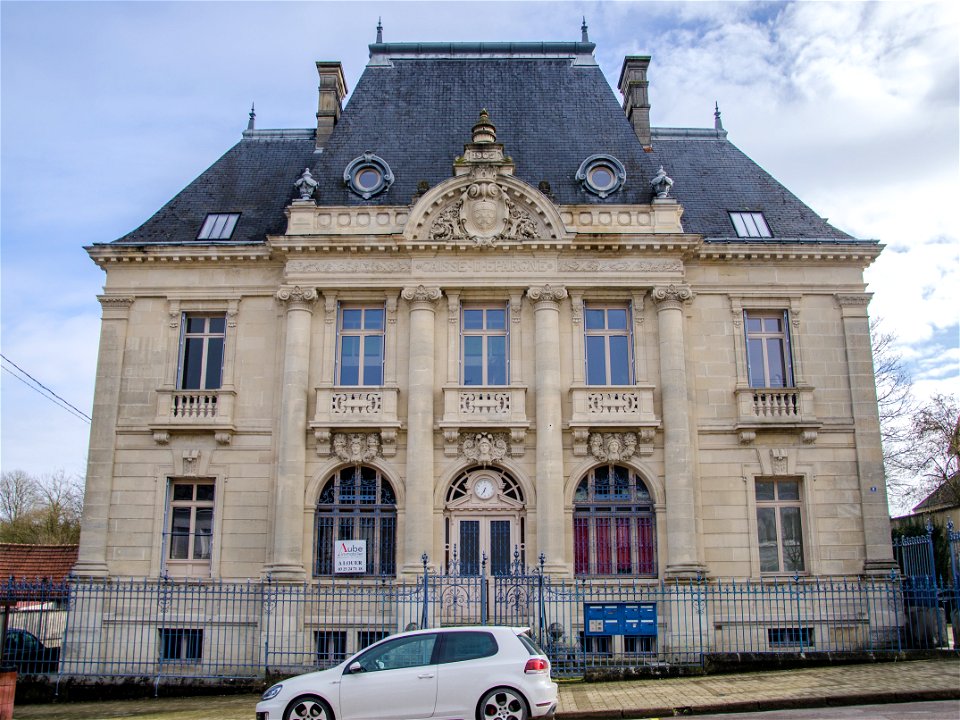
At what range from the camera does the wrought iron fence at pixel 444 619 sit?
19.3 metres

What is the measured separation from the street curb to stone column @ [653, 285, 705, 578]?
6.72m

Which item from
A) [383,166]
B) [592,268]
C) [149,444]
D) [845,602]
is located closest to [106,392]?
[149,444]

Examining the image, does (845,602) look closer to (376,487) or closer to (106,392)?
(376,487)

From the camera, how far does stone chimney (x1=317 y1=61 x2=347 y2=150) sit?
26.7m

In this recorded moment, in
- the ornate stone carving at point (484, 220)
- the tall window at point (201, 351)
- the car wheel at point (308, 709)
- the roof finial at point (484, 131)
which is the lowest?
the car wheel at point (308, 709)

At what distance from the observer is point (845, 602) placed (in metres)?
20.6

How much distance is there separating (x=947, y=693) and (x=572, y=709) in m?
5.92

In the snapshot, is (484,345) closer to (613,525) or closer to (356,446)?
(356,446)

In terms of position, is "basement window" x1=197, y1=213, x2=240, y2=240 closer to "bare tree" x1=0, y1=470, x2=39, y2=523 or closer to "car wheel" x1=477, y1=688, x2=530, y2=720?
"car wheel" x1=477, y1=688, x2=530, y2=720

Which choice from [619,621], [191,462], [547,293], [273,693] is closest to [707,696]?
[619,621]

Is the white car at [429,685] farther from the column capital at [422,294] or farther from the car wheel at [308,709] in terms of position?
the column capital at [422,294]

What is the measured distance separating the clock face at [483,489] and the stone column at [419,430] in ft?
3.88

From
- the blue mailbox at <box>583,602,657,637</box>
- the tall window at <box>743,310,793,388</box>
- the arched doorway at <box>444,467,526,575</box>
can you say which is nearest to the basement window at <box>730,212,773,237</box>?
the tall window at <box>743,310,793,388</box>

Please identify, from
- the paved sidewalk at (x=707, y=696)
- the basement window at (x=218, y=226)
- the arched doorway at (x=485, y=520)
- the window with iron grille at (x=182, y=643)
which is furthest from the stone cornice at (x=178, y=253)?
the paved sidewalk at (x=707, y=696)
